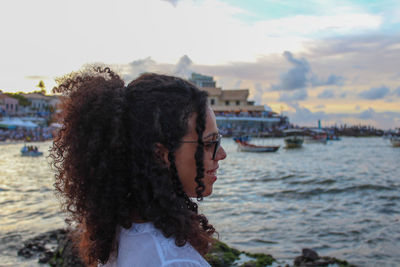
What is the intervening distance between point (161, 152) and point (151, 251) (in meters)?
0.34

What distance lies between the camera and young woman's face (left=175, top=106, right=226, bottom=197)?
1.31 metres

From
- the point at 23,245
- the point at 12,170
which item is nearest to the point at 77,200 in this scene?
the point at 23,245

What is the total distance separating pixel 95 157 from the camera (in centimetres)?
128

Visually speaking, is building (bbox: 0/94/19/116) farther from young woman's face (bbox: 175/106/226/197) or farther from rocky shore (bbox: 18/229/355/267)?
young woman's face (bbox: 175/106/226/197)

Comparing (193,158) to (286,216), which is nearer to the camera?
(193,158)

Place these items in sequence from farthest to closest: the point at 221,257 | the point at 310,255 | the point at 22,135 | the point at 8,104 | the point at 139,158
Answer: the point at 8,104 < the point at 22,135 < the point at 310,255 < the point at 221,257 < the point at 139,158

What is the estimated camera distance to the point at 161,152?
129cm

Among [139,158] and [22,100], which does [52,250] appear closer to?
[139,158]

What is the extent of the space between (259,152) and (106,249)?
4192 centimetres

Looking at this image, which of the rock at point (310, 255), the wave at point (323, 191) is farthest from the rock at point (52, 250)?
the wave at point (323, 191)

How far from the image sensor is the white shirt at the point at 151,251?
1069 millimetres

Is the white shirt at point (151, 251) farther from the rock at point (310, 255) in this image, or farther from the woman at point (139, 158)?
the rock at point (310, 255)

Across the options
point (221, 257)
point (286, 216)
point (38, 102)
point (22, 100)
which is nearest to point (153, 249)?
point (221, 257)

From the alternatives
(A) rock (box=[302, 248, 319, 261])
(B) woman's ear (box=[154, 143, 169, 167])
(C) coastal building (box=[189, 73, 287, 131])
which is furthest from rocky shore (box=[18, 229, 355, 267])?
(C) coastal building (box=[189, 73, 287, 131])
